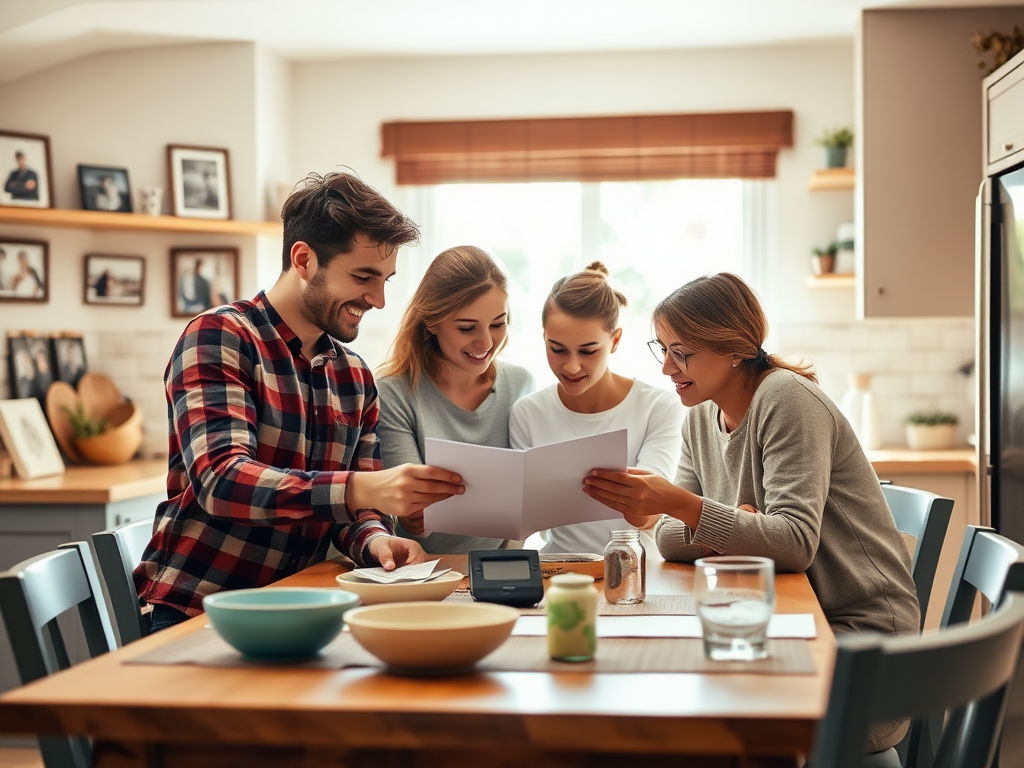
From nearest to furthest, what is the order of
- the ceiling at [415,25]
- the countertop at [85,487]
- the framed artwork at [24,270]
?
the countertop at [85,487] < the ceiling at [415,25] < the framed artwork at [24,270]

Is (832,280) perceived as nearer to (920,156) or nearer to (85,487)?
(920,156)

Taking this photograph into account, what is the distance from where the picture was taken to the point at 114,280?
175 inches

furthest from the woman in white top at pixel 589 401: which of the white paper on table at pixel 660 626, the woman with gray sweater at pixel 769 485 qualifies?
the white paper on table at pixel 660 626

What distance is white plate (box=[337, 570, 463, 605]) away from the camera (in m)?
1.64

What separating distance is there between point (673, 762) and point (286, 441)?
1173mm

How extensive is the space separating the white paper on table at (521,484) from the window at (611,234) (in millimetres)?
2633

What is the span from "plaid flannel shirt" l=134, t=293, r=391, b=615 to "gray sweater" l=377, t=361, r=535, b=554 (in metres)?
0.28

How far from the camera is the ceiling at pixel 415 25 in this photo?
393 cm

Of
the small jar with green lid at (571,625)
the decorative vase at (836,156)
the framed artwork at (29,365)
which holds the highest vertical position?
the decorative vase at (836,156)

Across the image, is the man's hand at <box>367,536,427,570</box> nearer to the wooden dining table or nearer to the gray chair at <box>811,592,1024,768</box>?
the wooden dining table

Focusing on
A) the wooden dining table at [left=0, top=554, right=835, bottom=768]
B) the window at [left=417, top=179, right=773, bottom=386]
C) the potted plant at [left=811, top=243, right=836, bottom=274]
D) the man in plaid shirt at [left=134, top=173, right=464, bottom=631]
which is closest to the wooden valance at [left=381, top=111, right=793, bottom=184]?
the window at [left=417, top=179, right=773, bottom=386]

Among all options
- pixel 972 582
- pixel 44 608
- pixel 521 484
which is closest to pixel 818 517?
pixel 972 582

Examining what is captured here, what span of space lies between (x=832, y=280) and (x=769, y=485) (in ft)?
8.35

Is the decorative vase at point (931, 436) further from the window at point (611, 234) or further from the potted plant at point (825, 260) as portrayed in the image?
the window at point (611, 234)
